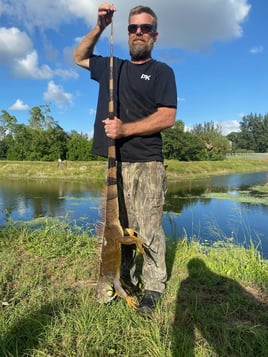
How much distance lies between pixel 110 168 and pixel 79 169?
97.5 ft

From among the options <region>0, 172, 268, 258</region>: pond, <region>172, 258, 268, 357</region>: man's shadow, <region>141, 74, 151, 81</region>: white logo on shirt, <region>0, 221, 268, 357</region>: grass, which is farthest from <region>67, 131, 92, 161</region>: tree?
<region>141, 74, 151, 81</region>: white logo on shirt

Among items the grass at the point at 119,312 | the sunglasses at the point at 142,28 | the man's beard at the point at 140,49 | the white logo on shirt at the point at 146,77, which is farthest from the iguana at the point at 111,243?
the sunglasses at the point at 142,28

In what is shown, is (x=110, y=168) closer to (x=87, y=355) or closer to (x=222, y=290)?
(x=87, y=355)

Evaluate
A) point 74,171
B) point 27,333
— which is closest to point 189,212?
point 27,333

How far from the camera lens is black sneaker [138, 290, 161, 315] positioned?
8.57ft

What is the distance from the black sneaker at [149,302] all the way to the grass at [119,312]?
0.21 feet

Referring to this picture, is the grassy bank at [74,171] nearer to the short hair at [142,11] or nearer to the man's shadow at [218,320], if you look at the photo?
the man's shadow at [218,320]

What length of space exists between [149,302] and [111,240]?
0.58 m

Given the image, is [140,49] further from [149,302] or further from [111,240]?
[149,302]

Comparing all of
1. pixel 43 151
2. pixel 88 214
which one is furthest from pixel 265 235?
pixel 43 151

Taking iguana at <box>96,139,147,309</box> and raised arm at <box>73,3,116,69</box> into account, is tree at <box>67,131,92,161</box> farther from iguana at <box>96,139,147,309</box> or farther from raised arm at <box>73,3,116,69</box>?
iguana at <box>96,139,147,309</box>

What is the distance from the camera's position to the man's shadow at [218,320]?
7.43ft

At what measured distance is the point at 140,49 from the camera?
2797 mm

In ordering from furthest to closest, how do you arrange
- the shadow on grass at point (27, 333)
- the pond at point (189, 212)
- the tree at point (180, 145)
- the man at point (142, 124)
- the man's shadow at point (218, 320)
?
1. the tree at point (180, 145)
2. the pond at point (189, 212)
3. the man at point (142, 124)
4. the man's shadow at point (218, 320)
5. the shadow on grass at point (27, 333)
